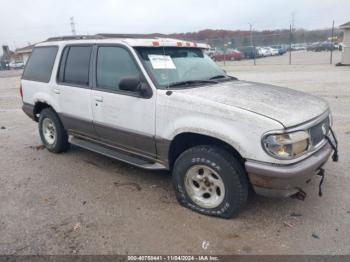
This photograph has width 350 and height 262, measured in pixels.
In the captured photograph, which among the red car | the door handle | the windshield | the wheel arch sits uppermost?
the red car

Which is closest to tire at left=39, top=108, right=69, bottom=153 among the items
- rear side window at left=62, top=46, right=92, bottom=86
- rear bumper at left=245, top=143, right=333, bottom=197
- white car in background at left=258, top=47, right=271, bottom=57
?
rear side window at left=62, top=46, right=92, bottom=86

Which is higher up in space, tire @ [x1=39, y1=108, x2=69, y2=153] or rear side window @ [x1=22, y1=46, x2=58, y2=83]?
rear side window @ [x1=22, y1=46, x2=58, y2=83]

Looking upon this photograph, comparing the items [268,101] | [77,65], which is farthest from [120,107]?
[268,101]

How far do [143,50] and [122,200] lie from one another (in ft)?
Result: 6.12

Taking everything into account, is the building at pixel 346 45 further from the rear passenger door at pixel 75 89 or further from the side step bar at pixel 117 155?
the side step bar at pixel 117 155

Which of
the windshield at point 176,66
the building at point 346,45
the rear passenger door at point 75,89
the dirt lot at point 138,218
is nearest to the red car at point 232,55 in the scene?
the building at point 346,45

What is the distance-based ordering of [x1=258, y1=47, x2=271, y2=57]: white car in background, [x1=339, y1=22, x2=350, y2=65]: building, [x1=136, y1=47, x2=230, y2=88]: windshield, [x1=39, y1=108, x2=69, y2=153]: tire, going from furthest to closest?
[x1=258, y1=47, x2=271, y2=57]: white car in background < [x1=339, y1=22, x2=350, y2=65]: building < [x1=39, y1=108, x2=69, y2=153]: tire < [x1=136, y1=47, x2=230, y2=88]: windshield

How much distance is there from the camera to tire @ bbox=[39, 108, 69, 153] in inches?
211

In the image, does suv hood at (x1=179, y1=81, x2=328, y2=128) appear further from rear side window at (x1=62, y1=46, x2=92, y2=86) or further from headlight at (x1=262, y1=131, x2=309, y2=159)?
rear side window at (x1=62, y1=46, x2=92, y2=86)

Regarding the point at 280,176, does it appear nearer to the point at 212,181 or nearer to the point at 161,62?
the point at 212,181

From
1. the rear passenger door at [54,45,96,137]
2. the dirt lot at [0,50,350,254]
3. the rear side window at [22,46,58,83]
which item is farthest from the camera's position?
the rear side window at [22,46,58,83]

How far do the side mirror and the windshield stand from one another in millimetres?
140

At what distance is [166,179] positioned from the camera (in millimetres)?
4496

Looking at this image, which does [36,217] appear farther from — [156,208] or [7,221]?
[156,208]
